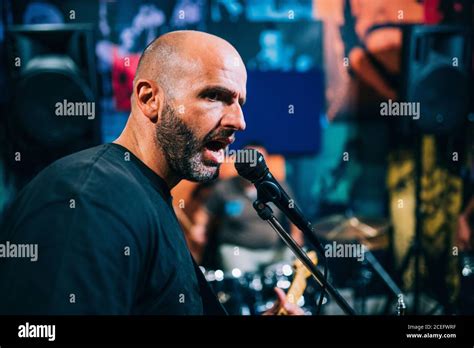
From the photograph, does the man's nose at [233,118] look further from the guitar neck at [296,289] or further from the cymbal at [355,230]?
the cymbal at [355,230]

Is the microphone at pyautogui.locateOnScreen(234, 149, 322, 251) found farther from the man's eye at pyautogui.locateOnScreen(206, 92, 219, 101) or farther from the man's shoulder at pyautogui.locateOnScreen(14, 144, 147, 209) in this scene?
the man's shoulder at pyautogui.locateOnScreen(14, 144, 147, 209)

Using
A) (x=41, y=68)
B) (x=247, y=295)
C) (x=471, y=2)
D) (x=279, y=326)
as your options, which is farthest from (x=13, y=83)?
(x=471, y=2)

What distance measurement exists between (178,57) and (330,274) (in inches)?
67.5

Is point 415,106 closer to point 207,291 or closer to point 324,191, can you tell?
point 324,191

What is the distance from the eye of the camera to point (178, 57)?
1.75 metres

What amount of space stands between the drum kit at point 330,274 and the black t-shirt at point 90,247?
1436 millimetres

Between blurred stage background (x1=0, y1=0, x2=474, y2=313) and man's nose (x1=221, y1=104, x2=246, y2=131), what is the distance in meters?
1.60

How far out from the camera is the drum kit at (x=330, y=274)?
3338 millimetres

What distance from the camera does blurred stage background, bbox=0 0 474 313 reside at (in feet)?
10.6

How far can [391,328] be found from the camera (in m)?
2.50

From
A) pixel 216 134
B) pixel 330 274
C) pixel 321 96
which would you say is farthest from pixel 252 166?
pixel 321 96

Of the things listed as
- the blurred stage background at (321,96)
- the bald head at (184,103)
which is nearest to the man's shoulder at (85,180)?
the bald head at (184,103)

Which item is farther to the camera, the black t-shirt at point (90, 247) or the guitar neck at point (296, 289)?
the guitar neck at point (296, 289)

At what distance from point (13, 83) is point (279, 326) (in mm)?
2143
